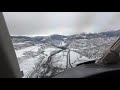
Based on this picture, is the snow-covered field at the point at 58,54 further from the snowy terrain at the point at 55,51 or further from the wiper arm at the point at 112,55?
the wiper arm at the point at 112,55

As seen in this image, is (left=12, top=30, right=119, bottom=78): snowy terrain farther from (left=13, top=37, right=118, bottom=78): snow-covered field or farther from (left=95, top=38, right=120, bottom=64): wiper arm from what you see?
(left=95, top=38, right=120, bottom=64): wiper arm

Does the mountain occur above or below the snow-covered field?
above

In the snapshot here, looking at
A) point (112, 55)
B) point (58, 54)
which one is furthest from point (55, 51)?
point (112, 55)

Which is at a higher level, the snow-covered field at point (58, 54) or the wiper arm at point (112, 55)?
the wiper arm at point (112, 55)

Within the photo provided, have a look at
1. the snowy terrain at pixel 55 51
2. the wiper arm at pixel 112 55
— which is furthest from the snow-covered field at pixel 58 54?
the wiper arm at pixel 112 55

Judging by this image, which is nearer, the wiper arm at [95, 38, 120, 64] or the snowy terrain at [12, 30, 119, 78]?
the wiper arm at [95, 38, 120, 64]

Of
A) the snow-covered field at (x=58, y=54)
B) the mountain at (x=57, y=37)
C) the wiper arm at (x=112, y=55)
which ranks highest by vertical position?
the mountain at (x=57, y=37)

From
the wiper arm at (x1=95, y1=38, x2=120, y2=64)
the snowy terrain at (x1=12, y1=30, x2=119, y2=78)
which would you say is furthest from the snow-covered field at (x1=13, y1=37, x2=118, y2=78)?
the wiper arm at (x1=95, y1=38, x2=120, y2=64)

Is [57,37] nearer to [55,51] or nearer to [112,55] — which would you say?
[55,51]

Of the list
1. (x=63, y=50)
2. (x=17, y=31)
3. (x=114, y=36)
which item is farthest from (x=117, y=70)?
(x=17, y=31)
